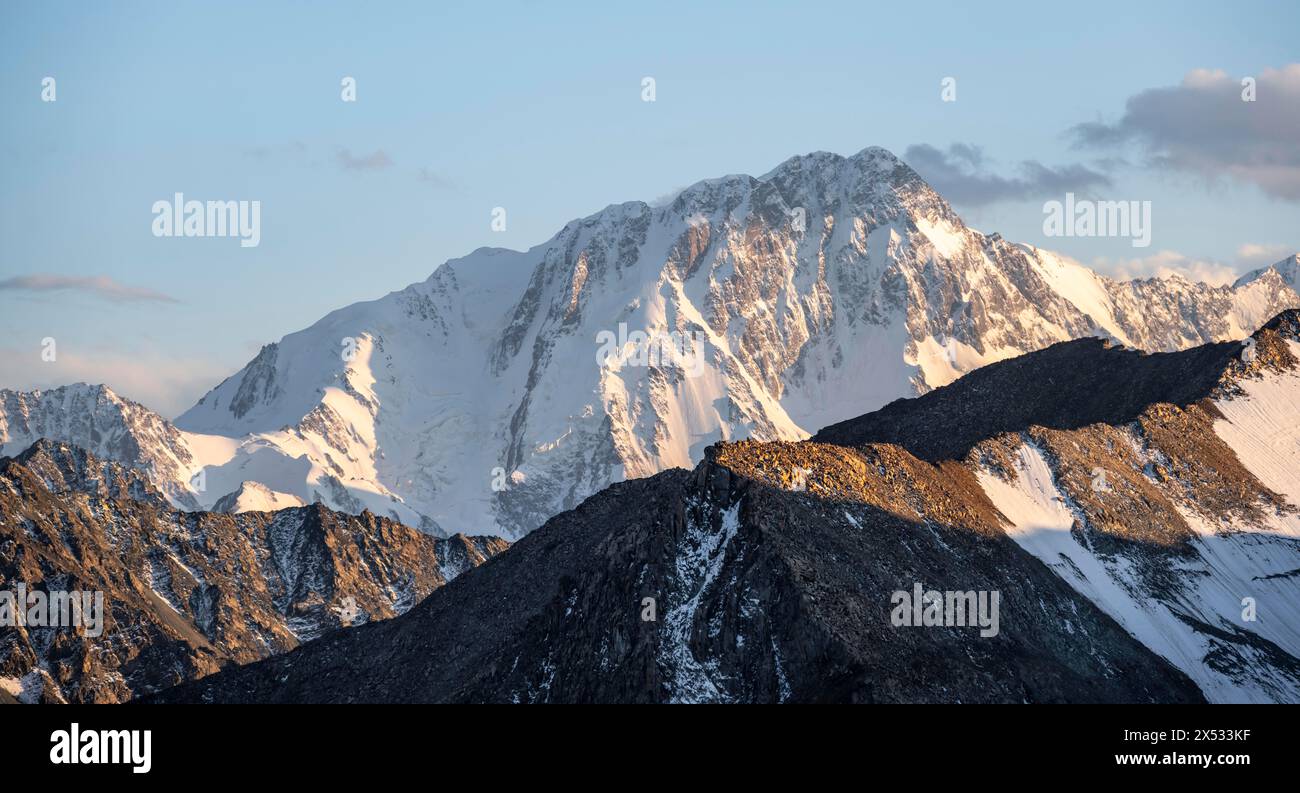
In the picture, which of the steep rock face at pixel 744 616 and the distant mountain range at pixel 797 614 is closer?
the steep rock face at pixel 744 616

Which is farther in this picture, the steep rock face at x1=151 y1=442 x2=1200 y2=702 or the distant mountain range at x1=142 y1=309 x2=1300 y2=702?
the distant mountain range at x1=142 y1=309 x2=1300 y2=702

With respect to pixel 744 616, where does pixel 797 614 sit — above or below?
above

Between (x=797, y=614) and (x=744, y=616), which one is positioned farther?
(x=744, y=616)
